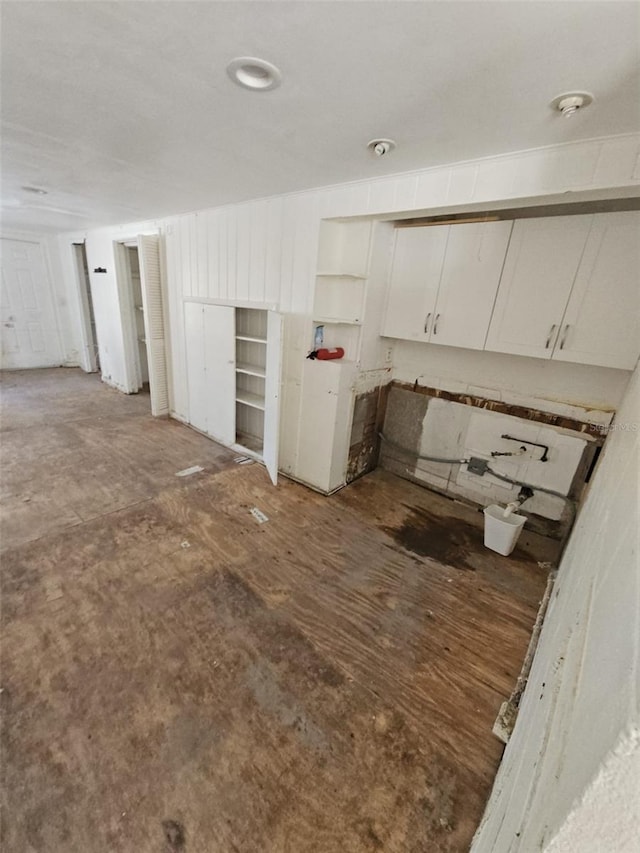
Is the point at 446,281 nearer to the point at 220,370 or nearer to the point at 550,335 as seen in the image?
the point at 550,335

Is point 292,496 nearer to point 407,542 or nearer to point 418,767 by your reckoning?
point 407,542

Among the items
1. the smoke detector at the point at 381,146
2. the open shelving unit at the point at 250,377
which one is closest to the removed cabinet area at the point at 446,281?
the smoke detector at the point at 381,146

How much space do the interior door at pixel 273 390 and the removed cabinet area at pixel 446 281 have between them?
40.9 inches

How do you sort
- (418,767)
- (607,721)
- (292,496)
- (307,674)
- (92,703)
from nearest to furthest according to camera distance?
(607,721)
(418,767)
(92,703)
(307,674)
(292,496)

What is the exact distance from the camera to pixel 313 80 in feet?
4.55

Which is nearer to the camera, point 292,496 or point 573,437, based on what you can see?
point 573,437

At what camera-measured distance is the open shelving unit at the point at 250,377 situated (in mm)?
3895

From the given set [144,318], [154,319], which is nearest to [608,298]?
[154,319]

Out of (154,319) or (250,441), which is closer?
(250,441)

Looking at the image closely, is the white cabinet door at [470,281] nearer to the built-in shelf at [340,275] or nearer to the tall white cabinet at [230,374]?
the built-in shelf at [340,275]

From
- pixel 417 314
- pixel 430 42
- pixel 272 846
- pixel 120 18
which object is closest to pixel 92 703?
pixel 272 846

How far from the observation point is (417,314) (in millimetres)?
2943

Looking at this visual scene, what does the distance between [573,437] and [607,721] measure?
2.80m

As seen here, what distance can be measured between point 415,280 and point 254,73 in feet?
6.15
